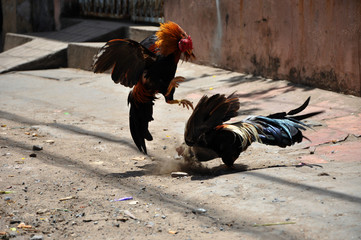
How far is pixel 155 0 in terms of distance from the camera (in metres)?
11.8

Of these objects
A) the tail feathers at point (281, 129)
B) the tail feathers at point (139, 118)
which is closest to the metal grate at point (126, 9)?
the tail feathers at point (139, 118)

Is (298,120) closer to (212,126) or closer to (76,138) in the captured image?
(212,126)

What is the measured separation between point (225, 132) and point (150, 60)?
96cm

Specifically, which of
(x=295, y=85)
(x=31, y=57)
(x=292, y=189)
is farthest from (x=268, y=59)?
(x=31, y=57)

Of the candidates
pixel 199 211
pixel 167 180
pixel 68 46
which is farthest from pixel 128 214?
pixel 68 46

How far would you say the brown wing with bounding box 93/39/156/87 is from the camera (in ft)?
16.0

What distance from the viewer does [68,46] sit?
1183 cm

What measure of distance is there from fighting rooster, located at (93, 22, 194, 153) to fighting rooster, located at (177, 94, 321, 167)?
323 millimetres

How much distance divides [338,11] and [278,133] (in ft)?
10.2

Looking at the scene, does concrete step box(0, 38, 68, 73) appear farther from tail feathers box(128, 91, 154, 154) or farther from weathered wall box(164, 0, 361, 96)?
tail feathers box(128, 91, 154, 154)

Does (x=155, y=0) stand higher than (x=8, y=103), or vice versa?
(x=155, y=0)

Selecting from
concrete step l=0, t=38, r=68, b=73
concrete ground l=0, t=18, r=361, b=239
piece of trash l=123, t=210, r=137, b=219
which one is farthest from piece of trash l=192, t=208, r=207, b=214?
concrete step l=0, t=38, r=68, b=73

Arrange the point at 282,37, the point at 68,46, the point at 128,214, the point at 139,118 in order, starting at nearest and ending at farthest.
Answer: the point at 128,214 < the point at 139,118 < the point at 282,37 < the point at 68,46

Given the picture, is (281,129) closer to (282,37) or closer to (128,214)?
(128,214)
